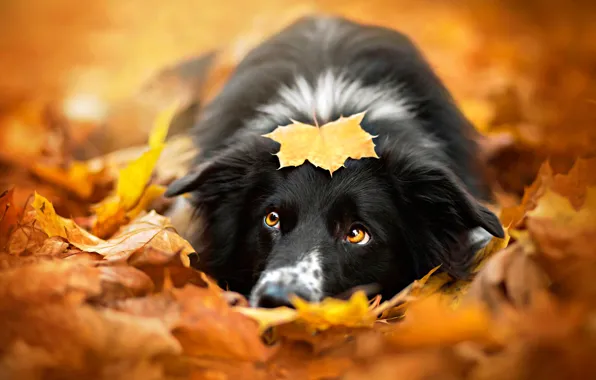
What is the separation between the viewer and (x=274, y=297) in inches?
97.0

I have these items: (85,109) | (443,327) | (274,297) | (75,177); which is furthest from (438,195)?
(85,109)

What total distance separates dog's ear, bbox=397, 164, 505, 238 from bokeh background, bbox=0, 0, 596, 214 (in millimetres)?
671

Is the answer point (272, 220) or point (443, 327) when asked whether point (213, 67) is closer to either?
point (272, 220)

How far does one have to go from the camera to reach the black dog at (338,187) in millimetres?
2864

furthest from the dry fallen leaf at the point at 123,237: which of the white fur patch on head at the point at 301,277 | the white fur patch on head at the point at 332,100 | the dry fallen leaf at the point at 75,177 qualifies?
the dry fallen leaf at the point at 75,177

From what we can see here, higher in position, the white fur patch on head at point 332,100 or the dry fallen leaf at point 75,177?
the white fur patch on head at point 332,100

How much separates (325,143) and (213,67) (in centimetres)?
265

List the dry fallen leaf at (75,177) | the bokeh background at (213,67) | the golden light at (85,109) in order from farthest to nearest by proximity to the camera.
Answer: the golden light at (85,109) → the bokeh background at (213,67) → the dry fallen leaf at (75,177)

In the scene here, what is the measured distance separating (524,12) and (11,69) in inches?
269

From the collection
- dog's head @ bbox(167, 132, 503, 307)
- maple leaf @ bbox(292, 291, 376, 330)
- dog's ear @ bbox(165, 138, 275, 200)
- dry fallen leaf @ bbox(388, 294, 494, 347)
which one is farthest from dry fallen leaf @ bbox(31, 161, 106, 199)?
dry fallen leaf @ bbox(388, 294, 494, 347)

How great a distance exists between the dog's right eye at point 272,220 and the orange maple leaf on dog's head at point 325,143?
22 cm

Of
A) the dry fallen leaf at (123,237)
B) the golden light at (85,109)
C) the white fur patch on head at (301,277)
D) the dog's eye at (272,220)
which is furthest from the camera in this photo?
the golden light at (85,109)

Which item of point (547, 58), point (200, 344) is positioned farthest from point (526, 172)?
point (547, 58)

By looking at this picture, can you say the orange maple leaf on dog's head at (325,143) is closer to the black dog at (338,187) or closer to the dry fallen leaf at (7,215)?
the black dog at (338,187)
